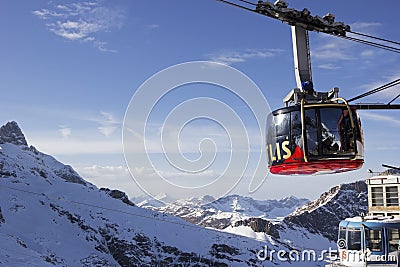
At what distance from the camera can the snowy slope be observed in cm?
8956

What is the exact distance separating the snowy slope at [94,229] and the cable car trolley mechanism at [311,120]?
247ft

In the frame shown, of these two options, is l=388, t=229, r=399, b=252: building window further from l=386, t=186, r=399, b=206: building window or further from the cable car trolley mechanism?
l=386, t=186, r=399, b=206: building window

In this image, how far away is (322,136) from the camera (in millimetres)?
10133

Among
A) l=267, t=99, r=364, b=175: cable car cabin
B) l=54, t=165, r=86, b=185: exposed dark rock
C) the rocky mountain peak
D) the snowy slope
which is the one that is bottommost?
the snowy slope

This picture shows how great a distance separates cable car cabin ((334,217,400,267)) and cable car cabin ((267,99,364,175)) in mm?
13582

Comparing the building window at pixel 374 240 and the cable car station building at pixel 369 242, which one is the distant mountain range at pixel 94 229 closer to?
the cable car station building at pixel 369 242

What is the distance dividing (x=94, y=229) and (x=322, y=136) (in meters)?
106

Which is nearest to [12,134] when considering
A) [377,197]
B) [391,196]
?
[377,197]

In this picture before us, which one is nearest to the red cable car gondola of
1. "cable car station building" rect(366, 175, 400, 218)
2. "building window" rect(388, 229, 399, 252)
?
"building window" rect(388, 229, 399, 252)

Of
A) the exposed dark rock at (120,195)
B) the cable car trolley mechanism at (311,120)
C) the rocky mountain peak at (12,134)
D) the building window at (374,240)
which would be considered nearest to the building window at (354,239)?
the building window at (374,240)

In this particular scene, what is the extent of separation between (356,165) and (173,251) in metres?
106

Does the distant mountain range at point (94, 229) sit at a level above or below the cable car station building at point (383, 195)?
below

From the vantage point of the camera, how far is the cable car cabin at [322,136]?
1012cm

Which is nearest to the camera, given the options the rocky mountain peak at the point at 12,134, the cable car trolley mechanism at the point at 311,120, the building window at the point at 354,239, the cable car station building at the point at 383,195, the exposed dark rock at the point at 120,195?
the cable car trolley mechanism at the point at 311,120
